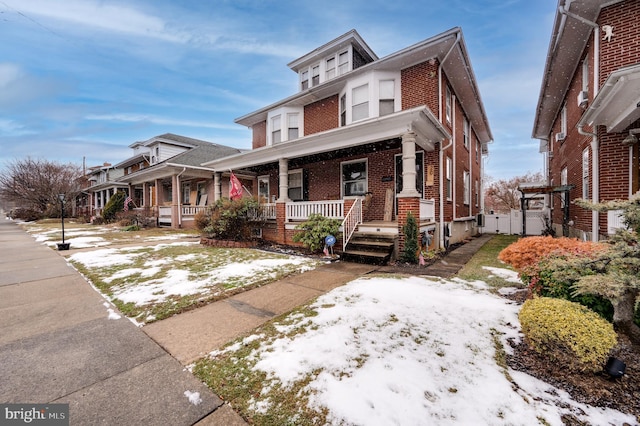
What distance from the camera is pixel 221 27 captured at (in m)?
10.6

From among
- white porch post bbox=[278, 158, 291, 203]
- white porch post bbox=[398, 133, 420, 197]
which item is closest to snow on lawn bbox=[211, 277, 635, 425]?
white porch post bbox=[398, 133, 420, 197]

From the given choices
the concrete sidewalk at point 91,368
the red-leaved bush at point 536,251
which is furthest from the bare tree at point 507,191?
the concrete sidewalk at point 91,368

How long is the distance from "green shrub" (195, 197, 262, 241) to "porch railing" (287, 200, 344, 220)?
152cm

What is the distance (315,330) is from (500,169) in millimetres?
39668

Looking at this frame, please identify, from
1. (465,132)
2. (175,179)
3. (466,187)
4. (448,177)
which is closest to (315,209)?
(448,177)

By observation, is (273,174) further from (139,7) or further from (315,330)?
(315,330)

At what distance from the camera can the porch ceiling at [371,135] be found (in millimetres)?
7145

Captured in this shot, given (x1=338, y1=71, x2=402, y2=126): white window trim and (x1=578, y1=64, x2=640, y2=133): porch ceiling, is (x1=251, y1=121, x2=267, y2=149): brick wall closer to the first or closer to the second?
(x1=338, y1=71, x2=402, y2=126): white window trim

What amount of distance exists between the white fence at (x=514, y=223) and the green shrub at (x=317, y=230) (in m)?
12.7

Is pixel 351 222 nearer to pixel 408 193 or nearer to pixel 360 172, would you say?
pixel 408 193

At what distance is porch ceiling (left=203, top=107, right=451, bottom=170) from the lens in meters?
7.14

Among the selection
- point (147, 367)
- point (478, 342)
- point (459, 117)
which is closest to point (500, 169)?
point (459, 117)

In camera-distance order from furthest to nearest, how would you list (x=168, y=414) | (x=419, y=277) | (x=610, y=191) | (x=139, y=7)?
(x=139, y=7) < (x=610, y=191) < (x=419, y=277) < (x=168, y=414)

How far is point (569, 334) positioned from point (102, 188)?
120ft
